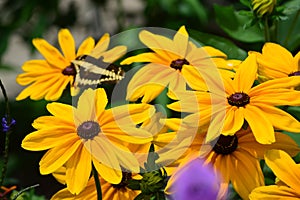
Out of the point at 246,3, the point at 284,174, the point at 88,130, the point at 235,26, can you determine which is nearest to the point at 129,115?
the point at 88,130

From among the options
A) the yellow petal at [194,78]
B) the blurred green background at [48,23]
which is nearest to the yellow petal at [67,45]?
the yellow petal at [194,78]

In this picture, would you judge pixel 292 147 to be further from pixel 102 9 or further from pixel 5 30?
pixel 102 9

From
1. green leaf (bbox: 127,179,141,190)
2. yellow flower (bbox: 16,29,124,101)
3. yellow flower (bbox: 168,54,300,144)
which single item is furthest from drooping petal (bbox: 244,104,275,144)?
yellow flower (bbox: 16,29,124,101)

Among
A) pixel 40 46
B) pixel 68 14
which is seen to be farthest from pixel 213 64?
pixel 68 14

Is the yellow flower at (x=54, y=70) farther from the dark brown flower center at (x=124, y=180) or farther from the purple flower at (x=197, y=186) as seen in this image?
the purple flower at (x=197, y=186)

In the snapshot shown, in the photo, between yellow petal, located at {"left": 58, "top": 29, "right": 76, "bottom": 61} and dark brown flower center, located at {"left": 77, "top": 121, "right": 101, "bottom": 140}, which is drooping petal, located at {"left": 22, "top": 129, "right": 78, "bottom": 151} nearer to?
dark brown flower center, located at {"left": 77, "top": 121, "right": 101, "bottom": 140}

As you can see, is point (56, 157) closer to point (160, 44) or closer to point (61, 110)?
point (61, 110)
